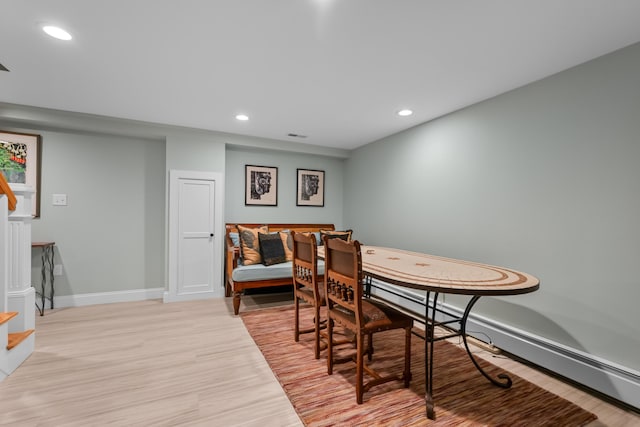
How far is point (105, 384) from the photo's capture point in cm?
192

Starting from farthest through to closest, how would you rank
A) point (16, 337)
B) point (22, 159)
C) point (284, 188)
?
point (284, 188) → point (22, 159) → point (16, 337)

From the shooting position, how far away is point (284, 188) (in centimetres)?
465

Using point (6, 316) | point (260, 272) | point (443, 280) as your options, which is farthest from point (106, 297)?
point (443, 280)

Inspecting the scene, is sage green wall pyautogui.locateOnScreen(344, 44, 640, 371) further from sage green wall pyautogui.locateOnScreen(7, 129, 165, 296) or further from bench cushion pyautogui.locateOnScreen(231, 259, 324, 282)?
sage green wall pyautogui.locateOnScreen(7, 129, 165, 296)

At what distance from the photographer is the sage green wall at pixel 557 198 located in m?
1.84

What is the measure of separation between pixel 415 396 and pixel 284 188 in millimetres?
3465

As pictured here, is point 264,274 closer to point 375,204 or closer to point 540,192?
point 375,204

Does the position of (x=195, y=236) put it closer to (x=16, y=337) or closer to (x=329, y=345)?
(x=16, y=337)

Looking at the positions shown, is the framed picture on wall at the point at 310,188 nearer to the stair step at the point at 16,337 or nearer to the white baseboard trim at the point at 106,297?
the white baseboard trim at the point at 106,297

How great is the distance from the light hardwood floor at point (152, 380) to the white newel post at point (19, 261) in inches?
14.6

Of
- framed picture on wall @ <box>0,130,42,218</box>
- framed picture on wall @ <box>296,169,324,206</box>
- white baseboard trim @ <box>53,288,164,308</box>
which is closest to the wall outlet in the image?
white baseboard trim @ <box>53,288,164,308</box>

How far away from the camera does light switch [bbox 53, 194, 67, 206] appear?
3.37 metres

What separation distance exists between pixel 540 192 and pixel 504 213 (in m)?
0.33

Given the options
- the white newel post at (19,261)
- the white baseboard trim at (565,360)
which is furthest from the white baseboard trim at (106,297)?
the white baseboard trim at (565,360)
